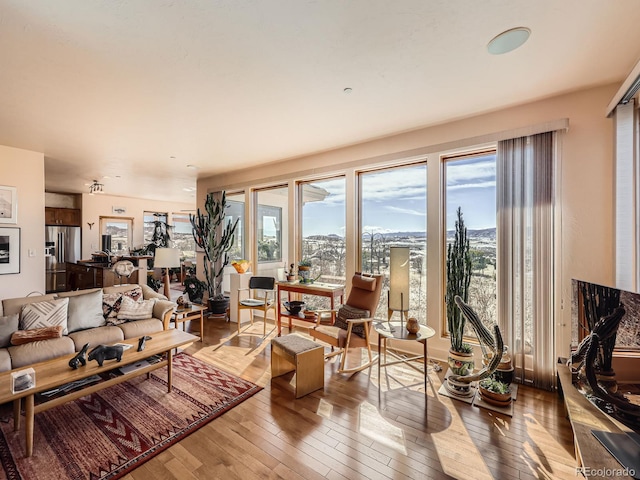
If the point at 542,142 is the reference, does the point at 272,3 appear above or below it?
above

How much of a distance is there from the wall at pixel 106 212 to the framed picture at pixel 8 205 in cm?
434

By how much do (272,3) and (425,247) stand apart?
3021mm

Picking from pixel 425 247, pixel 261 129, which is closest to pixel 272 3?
pixel 261 129

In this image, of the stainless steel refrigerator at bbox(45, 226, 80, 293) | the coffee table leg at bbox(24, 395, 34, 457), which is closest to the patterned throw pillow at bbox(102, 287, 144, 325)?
the coffee table leg at bbox(24, 395, 34, 457)

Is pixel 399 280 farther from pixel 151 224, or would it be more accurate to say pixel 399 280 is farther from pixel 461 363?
pixel 151 224

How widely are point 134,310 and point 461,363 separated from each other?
12.7 feet

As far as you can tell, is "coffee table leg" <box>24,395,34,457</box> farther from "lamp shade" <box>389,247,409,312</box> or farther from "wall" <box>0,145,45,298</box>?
"wall" <box>0,145,45,298</box>

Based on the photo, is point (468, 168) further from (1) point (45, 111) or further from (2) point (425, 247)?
(1) point (45, 111)

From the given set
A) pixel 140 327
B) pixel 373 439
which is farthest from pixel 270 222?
pixel 373 439

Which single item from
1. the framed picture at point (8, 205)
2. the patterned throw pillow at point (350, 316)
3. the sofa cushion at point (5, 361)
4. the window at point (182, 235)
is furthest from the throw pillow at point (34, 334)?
the window at point (182, 235)

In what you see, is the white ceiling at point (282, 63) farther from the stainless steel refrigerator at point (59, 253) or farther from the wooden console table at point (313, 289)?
the stainless steel refrigerator at point (59, 253)

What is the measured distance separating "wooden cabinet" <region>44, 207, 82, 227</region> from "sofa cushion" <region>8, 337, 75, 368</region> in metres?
6.55

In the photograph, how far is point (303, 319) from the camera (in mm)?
4004

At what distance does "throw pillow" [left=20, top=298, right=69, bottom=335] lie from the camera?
2887 millimetres
